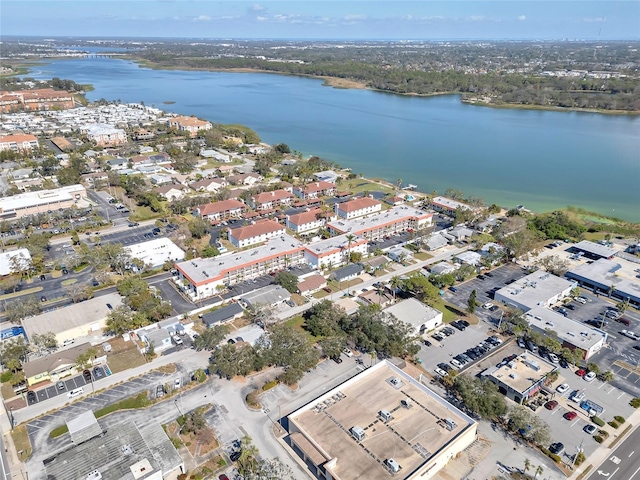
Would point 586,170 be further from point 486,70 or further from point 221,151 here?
point 486,70

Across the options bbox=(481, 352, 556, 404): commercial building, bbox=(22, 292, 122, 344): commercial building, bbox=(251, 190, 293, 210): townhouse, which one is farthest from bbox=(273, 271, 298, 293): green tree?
bbox=(251, 190, 293, 210): townhouse

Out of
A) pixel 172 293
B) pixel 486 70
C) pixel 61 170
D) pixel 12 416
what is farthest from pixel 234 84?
pixel 12 416

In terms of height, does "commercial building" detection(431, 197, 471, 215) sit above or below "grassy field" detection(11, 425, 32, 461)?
above

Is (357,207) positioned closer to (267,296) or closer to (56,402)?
(267,296)

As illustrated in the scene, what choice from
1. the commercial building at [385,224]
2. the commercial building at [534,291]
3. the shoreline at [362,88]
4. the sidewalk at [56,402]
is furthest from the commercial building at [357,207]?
the shoreline at [362,88]

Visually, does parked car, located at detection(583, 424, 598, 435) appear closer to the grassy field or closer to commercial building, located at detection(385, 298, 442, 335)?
commercial building, located at detection(385, 298, 442, 335)

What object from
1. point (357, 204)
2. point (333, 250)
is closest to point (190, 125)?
point (357, 204)
